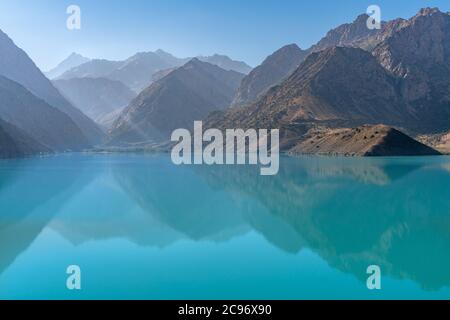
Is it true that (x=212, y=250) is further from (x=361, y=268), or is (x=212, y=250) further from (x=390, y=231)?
(x=390, y=231)

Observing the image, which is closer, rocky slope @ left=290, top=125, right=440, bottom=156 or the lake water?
the lake water

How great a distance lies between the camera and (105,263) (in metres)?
28.2

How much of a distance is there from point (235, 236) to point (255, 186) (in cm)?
4192

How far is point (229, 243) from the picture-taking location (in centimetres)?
3325

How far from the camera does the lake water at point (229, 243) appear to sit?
22.7 metres

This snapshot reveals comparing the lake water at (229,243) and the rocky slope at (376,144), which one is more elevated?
the rocky slope at (376,144)

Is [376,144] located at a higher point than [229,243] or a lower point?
higher

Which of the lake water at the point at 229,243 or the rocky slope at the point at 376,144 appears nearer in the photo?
the lake water at the point at 229,243

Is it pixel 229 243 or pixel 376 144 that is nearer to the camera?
pixel 229 243

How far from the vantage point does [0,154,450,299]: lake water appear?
2270 centimetres

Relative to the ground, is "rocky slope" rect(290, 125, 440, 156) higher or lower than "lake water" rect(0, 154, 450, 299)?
higher

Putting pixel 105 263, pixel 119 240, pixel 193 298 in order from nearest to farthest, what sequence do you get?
pixel 193 298, pixel 105 263, pixel 119 240

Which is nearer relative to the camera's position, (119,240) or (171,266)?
(171,266)
